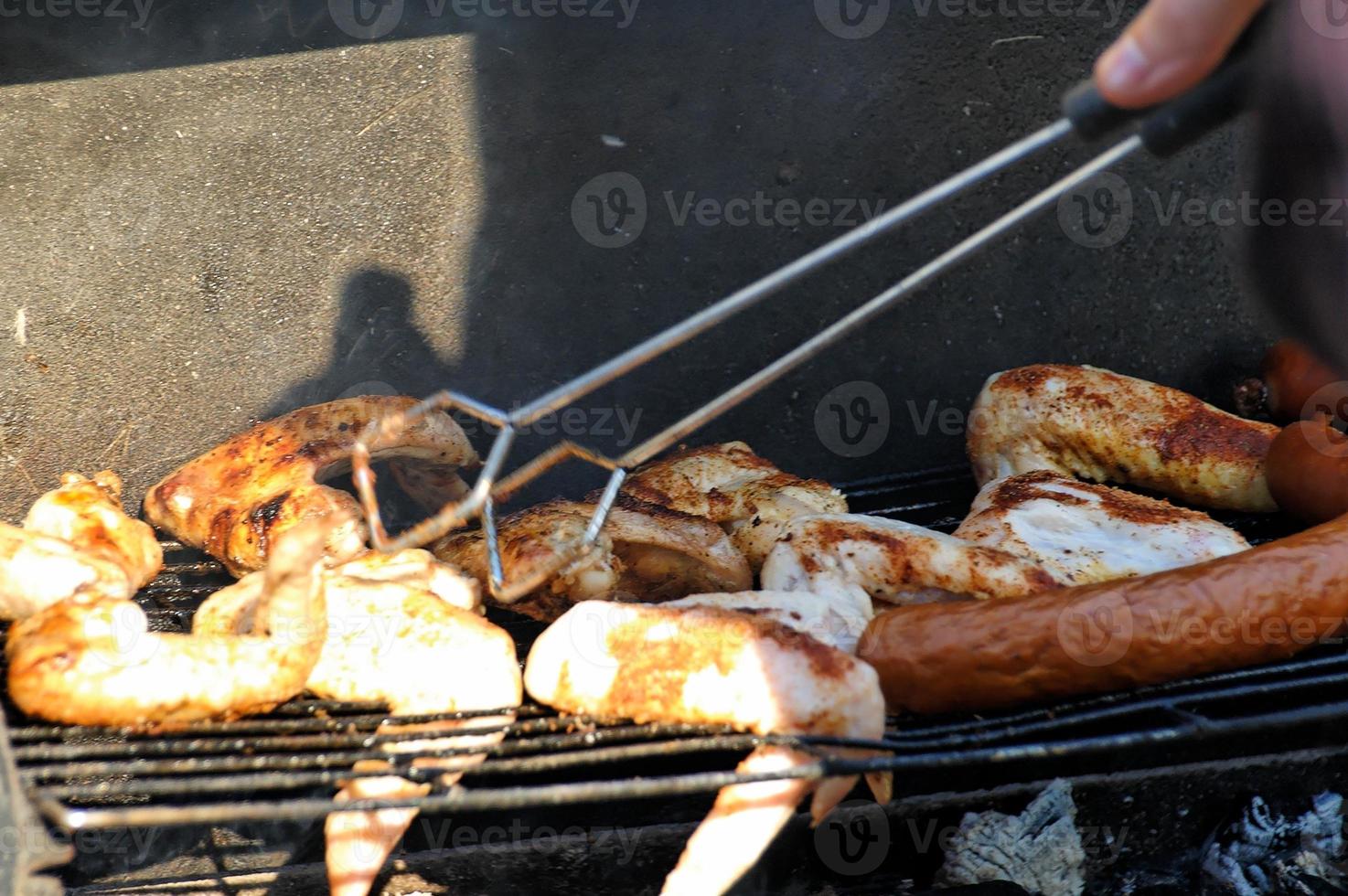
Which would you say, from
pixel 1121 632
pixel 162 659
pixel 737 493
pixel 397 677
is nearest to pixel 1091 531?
A: pixel 1121 632

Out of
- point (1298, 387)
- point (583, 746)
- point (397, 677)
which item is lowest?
point (583, 746)

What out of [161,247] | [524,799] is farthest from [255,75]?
[524,799]

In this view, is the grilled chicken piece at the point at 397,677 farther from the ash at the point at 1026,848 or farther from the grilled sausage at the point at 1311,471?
the grilled sausage at the point at 1311,471

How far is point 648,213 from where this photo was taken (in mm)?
4062

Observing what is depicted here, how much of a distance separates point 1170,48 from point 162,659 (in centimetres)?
242

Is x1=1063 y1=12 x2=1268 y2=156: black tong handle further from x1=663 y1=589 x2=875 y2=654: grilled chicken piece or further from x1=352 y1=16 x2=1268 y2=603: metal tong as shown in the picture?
x1=663 y1=589 x2=875 y2=654: grilled chicken piece

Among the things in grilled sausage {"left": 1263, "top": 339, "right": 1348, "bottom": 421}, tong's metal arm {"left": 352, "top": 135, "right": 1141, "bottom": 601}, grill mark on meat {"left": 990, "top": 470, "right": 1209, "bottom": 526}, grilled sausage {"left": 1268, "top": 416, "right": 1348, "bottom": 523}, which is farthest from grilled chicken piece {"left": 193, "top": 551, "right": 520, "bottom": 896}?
grilled sausage {"left": 1263, "top": 339, "right": 1348, "bottom": 421}

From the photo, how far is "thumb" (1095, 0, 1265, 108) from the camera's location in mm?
1799

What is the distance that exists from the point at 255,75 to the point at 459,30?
0.79 meters

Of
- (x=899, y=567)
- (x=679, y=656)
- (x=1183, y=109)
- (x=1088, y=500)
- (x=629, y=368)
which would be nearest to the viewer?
(x=1183, y=109)

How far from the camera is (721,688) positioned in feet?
7.70

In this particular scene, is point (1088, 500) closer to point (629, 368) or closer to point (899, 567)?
point (899, 567)

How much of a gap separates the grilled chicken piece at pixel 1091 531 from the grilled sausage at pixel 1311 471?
0.26m

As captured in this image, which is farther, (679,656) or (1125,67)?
(679,656)
